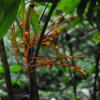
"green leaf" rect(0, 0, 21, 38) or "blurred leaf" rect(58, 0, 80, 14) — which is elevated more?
"blurred leaf" rect(58, 0, 80, 14)

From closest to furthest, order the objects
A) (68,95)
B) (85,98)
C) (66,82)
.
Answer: (85,98)
(68,95)
(66,82)

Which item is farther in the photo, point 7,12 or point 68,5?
point 68,5

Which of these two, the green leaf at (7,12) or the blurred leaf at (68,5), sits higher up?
the blurred leaf at (68,5)

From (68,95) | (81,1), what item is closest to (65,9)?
(81,1)

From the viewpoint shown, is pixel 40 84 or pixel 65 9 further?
pixel 40 84

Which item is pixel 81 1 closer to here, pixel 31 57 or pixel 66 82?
pixel 31 57

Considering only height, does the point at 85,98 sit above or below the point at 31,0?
below

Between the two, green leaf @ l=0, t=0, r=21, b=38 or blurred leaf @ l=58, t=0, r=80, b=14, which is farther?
blurred leaf @ l=58, t=0, r=80, b=14

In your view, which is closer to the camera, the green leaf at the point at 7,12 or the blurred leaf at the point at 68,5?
the green leaf at the point at 7,12
